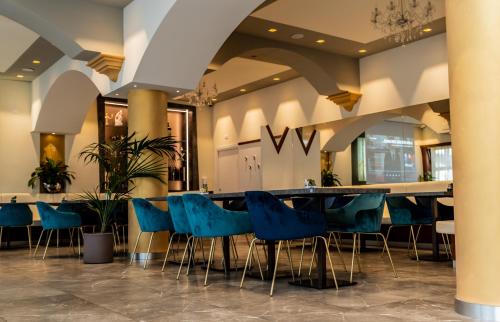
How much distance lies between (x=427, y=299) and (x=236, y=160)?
10.6 m

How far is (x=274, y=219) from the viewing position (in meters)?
4.19

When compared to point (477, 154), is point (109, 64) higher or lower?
higher

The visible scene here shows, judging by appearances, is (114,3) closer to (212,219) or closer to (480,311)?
(212,219)

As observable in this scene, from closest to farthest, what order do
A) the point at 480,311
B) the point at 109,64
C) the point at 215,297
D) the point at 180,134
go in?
the point at 480,311, the point at 215,297, the point at 109,64, the point at 180,134

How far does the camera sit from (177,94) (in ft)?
26.6

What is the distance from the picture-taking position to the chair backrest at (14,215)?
348 inches

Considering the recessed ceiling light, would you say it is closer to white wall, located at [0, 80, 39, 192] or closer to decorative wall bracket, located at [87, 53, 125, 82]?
decorative wall bracket, located at [87, 53, 125, 82]

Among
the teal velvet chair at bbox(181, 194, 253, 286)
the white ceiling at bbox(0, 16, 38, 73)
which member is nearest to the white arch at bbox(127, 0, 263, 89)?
the white ceiling at bbox(0, 16, 38, 73)

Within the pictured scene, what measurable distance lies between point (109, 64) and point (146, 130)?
1.08 metres

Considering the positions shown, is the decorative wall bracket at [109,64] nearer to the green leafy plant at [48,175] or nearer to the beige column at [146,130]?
the beige column at [146,130]

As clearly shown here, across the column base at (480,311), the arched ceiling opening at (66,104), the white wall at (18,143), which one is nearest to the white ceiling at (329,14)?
the arched ceiling opening at (66,104)

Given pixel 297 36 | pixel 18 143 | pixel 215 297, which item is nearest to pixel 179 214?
pixel 215 297

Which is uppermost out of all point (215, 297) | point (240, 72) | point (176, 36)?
point (240, 72)

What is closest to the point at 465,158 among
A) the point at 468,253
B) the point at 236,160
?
the point at 468,253
